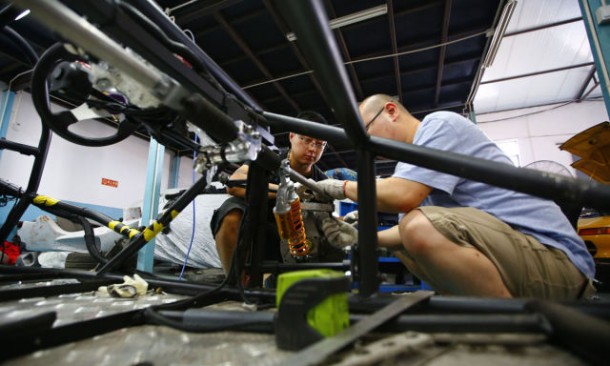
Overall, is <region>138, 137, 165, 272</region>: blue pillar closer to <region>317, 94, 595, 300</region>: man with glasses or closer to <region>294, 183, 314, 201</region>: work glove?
<region>294, 183, 314, 201</region>: work glove

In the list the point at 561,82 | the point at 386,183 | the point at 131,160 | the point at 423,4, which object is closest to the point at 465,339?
the point at 386,183

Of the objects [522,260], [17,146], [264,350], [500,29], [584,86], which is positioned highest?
[584,86]

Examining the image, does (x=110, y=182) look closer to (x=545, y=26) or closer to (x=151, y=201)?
(x=151, y=201)

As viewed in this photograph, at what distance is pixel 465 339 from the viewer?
40 cm

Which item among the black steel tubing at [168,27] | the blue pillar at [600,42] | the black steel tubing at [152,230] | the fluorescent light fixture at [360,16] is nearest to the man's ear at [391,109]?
the black steel tubing at [168,27]

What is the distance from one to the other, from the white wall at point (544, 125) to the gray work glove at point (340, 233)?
19.3ft

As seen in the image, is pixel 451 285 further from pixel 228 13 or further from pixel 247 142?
pixel 228 13

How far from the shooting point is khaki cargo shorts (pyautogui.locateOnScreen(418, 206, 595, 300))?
0.66 m

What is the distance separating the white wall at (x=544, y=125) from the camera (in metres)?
5.18

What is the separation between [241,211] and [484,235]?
1039 mm

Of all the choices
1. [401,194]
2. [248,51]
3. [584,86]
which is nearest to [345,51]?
[248,51]

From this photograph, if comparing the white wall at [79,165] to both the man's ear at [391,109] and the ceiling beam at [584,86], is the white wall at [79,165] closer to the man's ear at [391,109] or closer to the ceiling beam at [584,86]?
the man's ear at [391,109]

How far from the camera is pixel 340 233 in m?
1.22

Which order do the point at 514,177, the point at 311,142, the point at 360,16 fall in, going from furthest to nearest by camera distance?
the point at 360,16 → the point at 311,142 → the point at 514,177
